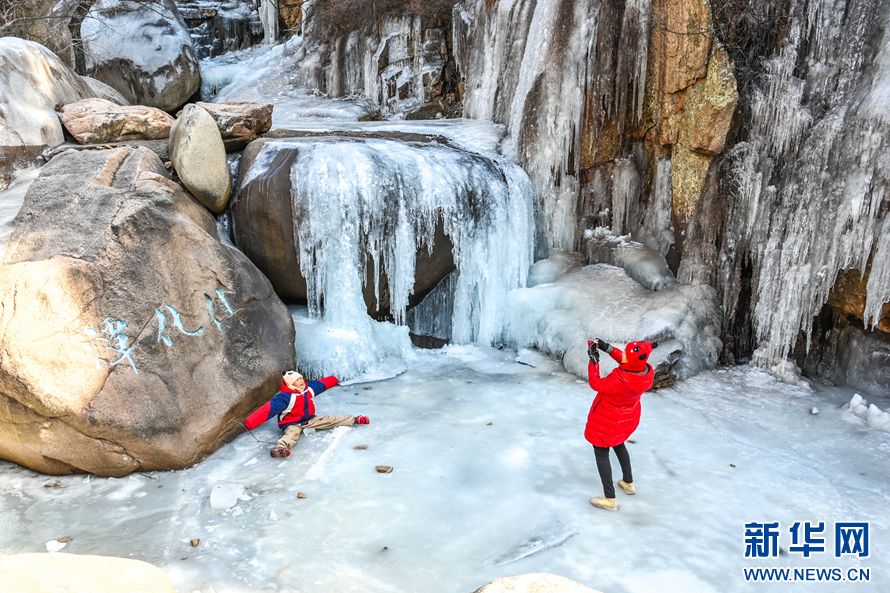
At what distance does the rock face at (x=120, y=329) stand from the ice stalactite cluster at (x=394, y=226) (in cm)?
117

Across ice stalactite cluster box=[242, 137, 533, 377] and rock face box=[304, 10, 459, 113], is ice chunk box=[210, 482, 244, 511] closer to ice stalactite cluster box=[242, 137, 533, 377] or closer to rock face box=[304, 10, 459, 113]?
ice stalactite cluster box=[242, 137, 533, 377]

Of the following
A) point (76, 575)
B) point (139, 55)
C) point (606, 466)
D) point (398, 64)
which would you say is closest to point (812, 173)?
point (606, 466)

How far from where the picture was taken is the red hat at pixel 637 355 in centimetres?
342

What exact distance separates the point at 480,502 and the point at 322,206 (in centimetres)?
386

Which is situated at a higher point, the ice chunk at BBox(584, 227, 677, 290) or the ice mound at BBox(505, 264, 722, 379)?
the ice chunk at BBox(584, 227, 677, 290)

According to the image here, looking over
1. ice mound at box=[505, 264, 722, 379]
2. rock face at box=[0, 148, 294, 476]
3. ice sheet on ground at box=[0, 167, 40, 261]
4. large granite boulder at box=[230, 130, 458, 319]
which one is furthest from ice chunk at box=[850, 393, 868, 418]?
ice sheet on ground at box=[0, 167, 40, 261]

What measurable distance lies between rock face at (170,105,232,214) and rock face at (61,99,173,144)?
638 millimetres

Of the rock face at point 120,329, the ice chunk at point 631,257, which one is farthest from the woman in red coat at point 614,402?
the ice chunk at point 631,257

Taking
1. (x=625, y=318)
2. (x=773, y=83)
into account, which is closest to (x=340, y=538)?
(x=625, y=318)

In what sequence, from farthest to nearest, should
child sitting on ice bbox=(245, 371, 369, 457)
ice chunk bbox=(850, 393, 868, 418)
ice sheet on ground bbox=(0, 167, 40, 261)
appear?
ice chunk bbox=(850, 393, 868, 418) < child sitting on ice bbox=(245, 371, 369, 457) < ice sheet on ground bbox=(0, 167, 40, 261)

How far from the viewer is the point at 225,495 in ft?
12.4

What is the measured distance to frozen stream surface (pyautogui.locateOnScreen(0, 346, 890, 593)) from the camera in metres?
3.16

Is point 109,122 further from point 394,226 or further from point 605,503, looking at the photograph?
point 605,503

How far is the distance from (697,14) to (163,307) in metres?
6.20
